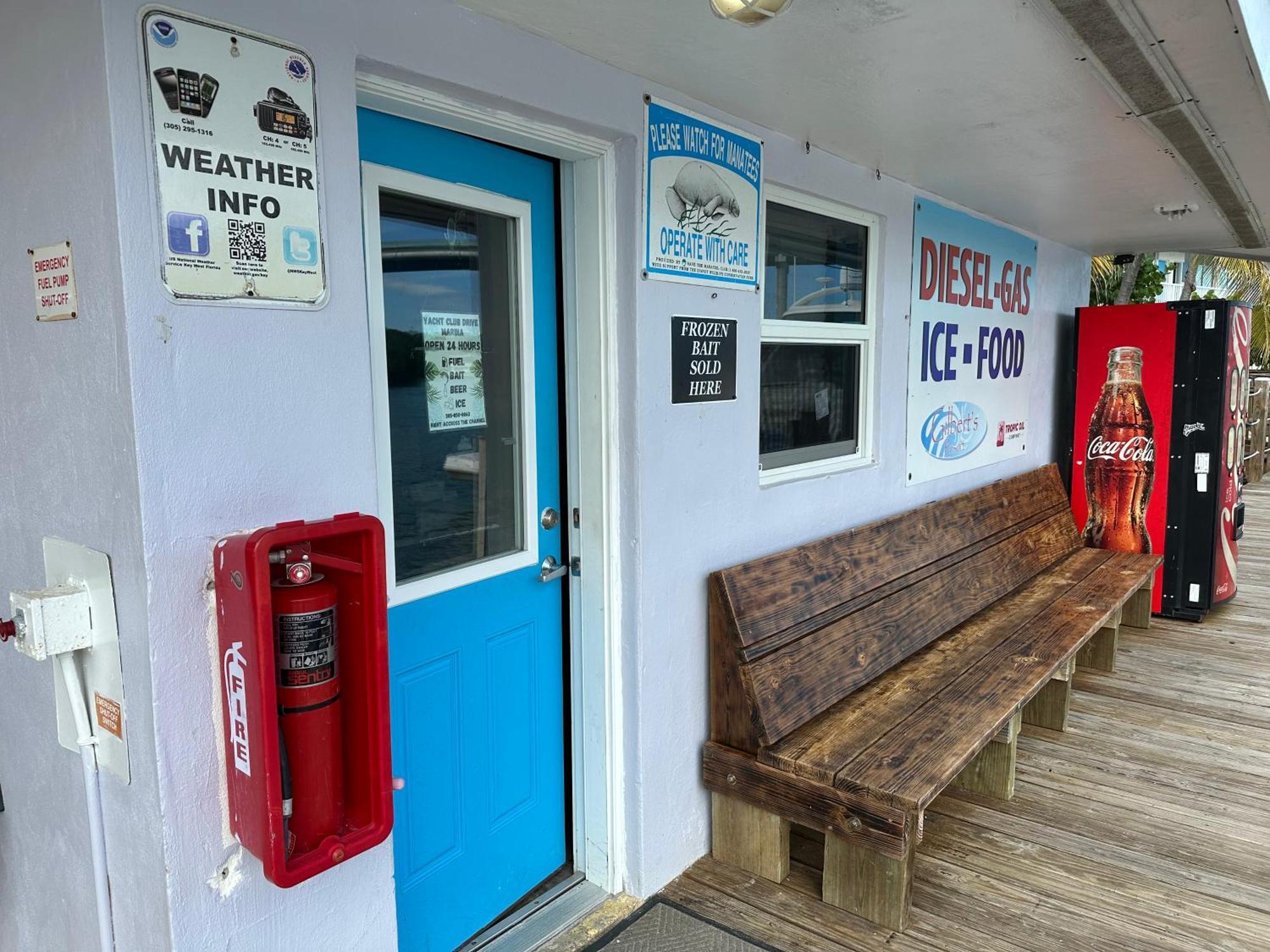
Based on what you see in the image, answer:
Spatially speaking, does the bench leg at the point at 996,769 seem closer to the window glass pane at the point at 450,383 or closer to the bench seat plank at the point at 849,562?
the bench seat plank at the point at 849,562

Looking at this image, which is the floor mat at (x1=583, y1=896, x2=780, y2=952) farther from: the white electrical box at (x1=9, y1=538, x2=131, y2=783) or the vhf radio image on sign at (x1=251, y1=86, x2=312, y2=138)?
the vhf radio image on sign at (x1=251, y1=86, x2=312, y2=138)

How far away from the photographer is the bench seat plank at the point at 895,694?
261 centimetres

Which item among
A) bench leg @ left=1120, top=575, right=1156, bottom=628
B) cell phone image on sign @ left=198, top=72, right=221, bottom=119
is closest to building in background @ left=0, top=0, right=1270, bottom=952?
cell phone image on sign @ left=198, top=72, right=221, bottom=119

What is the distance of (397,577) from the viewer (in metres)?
2.17

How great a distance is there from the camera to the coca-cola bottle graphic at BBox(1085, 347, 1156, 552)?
559 cm

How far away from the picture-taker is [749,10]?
68.4 inches

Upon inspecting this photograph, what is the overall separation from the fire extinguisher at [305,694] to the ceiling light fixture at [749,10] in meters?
1.31

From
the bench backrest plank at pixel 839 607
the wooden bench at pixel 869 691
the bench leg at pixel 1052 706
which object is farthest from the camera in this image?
the bench leg at pixel 1052 706

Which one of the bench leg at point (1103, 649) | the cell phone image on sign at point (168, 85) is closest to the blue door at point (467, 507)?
the cell phone image on sign at point (168, 85)

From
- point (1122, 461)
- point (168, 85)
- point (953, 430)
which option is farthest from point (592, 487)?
point (1122, 461)

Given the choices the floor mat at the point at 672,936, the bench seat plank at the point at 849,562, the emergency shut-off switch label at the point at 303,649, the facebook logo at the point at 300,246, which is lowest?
the floor mat at the point at 672,936

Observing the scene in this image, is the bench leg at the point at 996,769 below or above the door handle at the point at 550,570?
below

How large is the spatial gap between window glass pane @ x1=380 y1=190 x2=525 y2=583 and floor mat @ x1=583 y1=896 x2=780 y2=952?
1.12 m

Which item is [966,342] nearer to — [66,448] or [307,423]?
[307,423]
